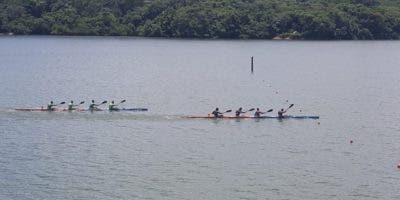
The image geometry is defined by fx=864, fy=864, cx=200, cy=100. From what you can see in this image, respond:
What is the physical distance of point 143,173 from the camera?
96.3ft

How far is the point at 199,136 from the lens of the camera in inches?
1425

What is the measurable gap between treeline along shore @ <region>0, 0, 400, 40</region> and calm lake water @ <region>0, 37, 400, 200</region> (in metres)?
42.5

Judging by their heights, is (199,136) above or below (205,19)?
below

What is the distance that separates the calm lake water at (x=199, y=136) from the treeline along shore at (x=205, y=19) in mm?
42530

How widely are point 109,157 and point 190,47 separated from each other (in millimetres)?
66339

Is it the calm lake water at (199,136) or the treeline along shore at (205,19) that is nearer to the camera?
the calm lake water at (199,136)

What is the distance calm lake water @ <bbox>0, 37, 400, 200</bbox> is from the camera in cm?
2798

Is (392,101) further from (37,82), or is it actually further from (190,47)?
(190,47)

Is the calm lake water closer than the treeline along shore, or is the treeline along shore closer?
the calm lake water

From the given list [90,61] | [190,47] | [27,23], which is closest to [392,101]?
[90,61]

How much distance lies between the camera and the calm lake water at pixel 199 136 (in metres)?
28.0

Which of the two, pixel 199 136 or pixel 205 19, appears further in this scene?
pixel 205 19

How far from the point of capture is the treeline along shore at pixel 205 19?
369 feet

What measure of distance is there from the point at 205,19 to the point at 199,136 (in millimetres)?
76691
